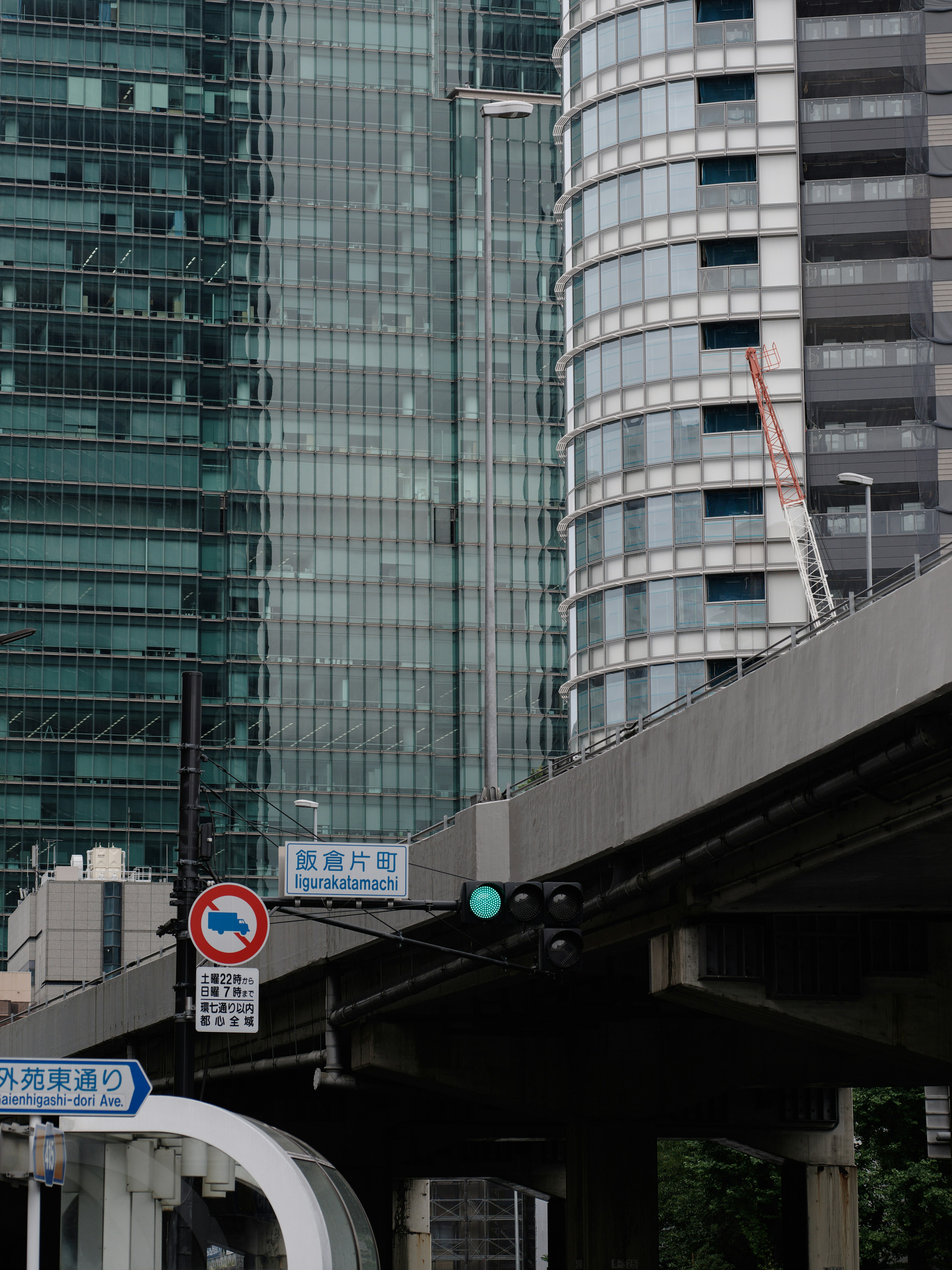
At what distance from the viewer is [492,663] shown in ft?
119

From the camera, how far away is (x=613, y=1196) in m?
42.7

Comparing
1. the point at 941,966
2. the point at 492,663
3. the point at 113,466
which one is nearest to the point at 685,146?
the point at 492,663

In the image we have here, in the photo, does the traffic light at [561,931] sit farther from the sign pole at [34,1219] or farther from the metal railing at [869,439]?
the metal railing at [869,439]

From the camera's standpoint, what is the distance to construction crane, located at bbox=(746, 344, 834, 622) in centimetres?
7150

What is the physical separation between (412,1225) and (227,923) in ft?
256

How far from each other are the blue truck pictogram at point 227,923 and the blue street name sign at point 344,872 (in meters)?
0.64

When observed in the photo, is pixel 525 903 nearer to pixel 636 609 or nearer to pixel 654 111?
pixel 636 609

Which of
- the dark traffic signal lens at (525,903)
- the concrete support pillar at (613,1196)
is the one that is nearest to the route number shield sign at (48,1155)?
the dark traffic signal lens at (525,903)

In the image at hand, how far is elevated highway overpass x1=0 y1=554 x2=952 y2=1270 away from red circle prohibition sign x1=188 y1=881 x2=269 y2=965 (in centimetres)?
259

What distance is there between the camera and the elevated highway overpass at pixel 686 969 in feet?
72.8

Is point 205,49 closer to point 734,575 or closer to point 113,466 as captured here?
point 113,466

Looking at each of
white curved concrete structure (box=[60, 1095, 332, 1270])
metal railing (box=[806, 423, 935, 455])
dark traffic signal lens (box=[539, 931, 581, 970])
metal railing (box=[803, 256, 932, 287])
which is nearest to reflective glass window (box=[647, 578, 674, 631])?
metal railing (box=[806, 423, 935, 455])

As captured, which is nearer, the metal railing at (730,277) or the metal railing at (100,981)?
the metal railing at (100,981)

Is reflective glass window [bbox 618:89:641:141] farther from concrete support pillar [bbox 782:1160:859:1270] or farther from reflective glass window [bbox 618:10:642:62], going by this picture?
concrete support pillar [bbox 782:1160:859:1270]
